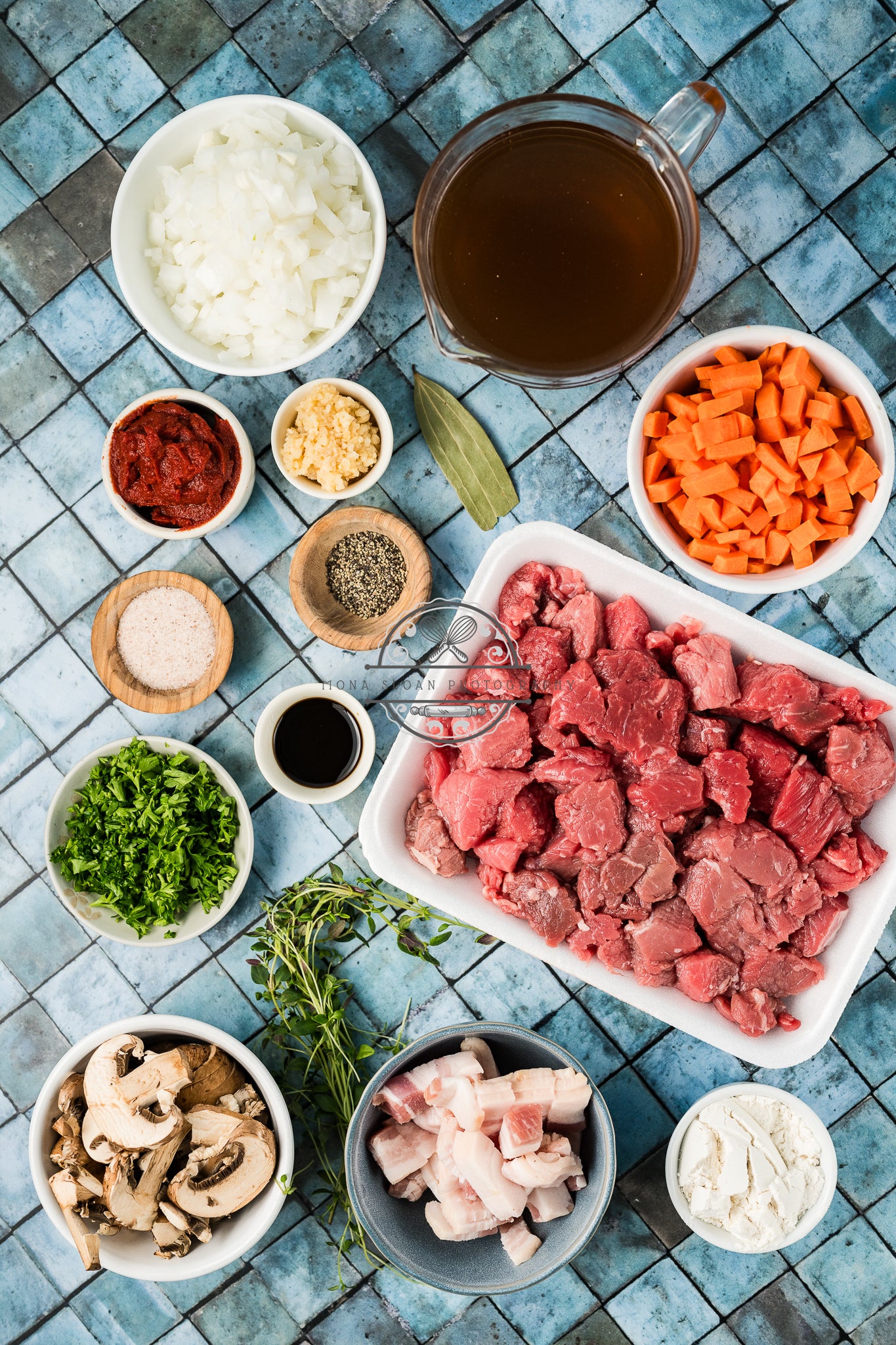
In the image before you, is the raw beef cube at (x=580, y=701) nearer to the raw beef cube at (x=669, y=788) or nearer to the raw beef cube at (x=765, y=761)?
the raw beef cube at (x=669, y=788)

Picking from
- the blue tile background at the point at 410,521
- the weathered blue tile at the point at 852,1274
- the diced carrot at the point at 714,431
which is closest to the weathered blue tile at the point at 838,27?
the blue tile background at the point at 410,521

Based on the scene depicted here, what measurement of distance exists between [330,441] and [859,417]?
1.30 meters

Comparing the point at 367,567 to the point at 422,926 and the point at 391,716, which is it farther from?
the point at 422,926

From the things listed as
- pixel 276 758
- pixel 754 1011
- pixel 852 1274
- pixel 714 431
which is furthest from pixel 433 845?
pixel 852 1274

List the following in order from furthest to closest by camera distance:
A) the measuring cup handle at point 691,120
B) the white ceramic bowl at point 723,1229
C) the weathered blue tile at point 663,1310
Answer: the weathered blue tile at point 663,1310
the white ceramic bowl at point 723,1229
the measuring cup handle at point 691,120

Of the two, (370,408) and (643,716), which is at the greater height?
(370,408)

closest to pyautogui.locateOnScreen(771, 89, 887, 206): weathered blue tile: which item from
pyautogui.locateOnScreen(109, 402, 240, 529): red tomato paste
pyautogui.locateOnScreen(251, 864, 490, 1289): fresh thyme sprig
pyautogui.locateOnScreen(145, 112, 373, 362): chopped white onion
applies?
pyautogui.locateOnScreen(145, 112, 373, 362): chopped white onion

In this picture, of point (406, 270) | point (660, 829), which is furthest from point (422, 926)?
point (406, 270)

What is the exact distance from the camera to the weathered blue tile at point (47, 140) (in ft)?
8.18

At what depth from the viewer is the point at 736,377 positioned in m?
2.20

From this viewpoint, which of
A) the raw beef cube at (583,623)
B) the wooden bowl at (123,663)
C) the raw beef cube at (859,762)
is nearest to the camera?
the raw beef cube at (859,762)

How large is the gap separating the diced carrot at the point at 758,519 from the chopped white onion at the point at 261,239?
1135 mm

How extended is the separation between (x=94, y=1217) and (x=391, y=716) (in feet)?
4.85

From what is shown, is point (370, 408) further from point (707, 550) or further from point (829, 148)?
point (829, 148)
